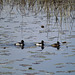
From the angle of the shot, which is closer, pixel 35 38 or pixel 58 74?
pixel 58 74

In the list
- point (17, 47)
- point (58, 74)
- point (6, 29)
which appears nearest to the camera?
point (58, 74)

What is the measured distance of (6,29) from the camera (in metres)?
13.7

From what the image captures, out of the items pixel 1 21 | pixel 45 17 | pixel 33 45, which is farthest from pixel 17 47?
pixel 45 17

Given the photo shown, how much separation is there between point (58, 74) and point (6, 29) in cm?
588

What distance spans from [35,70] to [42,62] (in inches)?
29.9

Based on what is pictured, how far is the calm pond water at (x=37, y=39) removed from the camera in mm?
8680

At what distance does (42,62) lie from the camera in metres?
9.17

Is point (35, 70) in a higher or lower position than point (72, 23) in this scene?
lower

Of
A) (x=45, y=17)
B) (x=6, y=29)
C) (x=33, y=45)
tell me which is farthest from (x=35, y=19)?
(x=33, y=45)

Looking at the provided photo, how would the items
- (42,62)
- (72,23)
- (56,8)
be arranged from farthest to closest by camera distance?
(56,8)
(72,23)
(42,62)

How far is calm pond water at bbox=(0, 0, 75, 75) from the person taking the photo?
28.5ft

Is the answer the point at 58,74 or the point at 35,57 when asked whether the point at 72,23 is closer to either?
the point at 35,57

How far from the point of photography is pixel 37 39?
1220 centimetres

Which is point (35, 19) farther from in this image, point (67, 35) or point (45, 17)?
point (67, 35)
